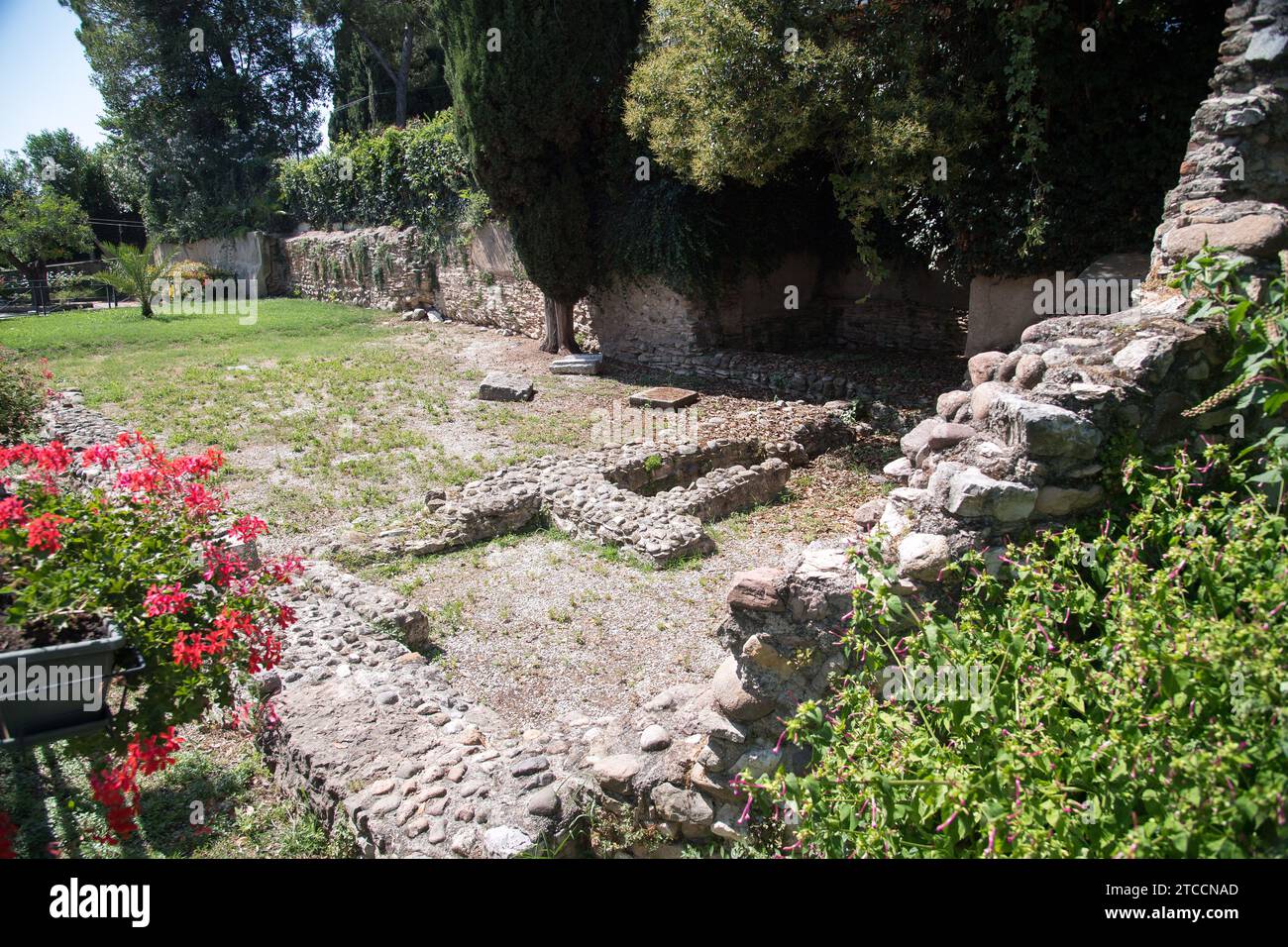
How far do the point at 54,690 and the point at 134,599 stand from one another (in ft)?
1.39

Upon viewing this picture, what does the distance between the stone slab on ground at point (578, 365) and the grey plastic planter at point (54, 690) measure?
11.1 meters

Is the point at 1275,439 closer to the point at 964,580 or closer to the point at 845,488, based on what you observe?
the point at 964,580

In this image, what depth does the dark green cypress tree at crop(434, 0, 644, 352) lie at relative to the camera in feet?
40.4

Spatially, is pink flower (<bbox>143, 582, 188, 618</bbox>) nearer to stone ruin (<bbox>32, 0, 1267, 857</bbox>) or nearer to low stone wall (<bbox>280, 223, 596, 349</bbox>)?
stone ruin (<bbox>32, 0, 1267, 857</bbox>)

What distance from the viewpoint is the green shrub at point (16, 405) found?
28.0 feet

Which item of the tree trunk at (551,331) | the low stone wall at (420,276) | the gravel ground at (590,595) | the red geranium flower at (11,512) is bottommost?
the gravel ground at (590,595)

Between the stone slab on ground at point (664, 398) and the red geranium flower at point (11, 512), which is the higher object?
the stone slab on ground at point (664, 398)

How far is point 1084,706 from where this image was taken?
2594mm

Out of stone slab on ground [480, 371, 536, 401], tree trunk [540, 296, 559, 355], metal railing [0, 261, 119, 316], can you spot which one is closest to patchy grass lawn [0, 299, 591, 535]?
stone slab on ground [480, 371, 536, 401]

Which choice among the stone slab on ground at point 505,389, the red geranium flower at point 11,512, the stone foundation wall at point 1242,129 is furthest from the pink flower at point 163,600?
the stone slab on ground at point 505,389

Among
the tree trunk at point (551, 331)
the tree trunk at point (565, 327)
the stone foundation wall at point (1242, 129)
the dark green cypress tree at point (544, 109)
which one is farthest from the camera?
the tree trunk at point (551, 331)

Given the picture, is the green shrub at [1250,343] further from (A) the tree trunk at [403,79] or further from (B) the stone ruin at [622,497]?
(A) the tree trunk at [403,79]

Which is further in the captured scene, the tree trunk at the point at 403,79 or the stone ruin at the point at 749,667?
the tree trunk at the point at 403,79

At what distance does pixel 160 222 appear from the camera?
1063 inches
